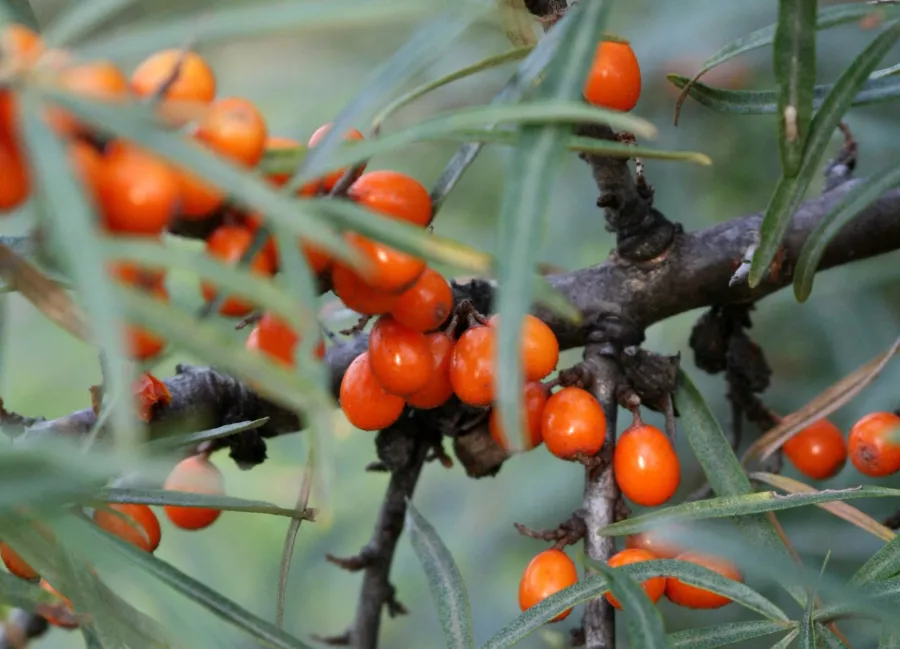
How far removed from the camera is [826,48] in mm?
1312

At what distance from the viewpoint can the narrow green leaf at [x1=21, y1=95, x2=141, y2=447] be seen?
1.00 ft

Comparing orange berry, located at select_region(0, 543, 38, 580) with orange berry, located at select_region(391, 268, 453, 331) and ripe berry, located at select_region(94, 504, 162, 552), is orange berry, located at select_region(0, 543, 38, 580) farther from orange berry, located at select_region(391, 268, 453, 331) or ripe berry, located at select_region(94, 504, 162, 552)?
orange berry, located at select_region(391, 268, 453, 331)

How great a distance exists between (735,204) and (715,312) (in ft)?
1.67

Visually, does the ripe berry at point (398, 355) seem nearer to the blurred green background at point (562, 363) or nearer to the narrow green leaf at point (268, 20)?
the narrow green leaf at point (268, 20)

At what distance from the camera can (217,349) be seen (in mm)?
343

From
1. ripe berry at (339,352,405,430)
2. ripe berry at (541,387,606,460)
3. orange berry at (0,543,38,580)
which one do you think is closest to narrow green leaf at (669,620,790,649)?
ripe berry at (541,387,606,460)

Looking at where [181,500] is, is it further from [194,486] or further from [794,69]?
[794,69]

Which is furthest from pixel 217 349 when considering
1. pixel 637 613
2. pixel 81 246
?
pixel 637 613

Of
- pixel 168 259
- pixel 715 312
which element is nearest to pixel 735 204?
pixel 715 312

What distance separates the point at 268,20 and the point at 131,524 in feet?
0.97

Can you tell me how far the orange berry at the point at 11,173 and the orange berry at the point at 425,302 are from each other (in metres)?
0.22

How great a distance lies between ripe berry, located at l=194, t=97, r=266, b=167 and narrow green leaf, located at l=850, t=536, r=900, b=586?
0.50 meters

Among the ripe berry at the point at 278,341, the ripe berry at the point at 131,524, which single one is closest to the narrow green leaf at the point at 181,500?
the ripe berry at the point at 131,524

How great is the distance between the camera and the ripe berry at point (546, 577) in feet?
2.26
